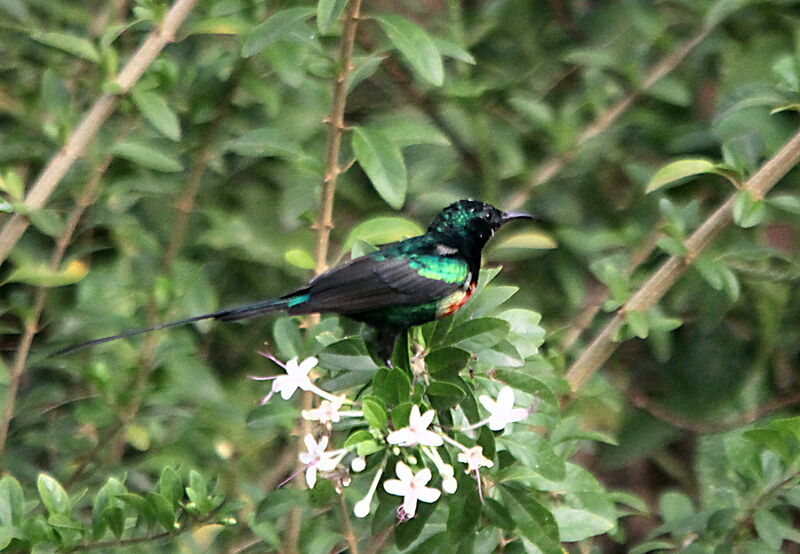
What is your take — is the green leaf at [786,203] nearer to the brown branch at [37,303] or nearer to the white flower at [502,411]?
the white flower at [502,411]

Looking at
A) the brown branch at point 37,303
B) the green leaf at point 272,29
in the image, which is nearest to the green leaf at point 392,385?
the green leaf at point 272,29

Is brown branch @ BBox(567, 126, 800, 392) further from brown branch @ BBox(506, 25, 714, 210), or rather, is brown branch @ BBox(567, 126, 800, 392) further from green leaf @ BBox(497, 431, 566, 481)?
brown branch @ BBox(506, 25, 714, 210)

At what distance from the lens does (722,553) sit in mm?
2695

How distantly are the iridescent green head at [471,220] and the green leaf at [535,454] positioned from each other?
632 mm

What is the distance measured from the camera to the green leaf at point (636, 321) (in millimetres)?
2808

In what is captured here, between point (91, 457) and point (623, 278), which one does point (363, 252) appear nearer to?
point (623, 278)

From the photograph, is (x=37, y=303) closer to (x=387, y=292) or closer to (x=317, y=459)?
(x=387, y=292)

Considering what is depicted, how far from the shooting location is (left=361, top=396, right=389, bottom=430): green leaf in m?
2.10

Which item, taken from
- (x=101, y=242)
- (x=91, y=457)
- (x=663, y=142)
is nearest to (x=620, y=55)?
(x=663, y=142)

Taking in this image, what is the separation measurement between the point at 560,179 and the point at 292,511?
65.7 inches

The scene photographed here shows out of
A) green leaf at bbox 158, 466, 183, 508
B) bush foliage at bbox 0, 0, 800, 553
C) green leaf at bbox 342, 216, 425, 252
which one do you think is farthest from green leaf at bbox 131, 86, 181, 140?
green leaf at bbox 158, 466, 183, 508

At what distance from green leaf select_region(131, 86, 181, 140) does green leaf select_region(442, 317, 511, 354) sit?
1.16 metres

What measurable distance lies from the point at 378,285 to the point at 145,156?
941 mm

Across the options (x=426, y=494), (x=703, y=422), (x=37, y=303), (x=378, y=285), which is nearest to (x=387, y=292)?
(x=378, y=285)
